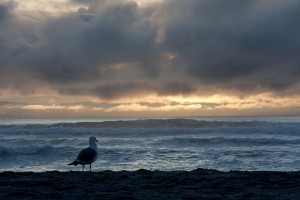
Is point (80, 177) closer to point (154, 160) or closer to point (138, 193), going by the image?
point (138, 193)

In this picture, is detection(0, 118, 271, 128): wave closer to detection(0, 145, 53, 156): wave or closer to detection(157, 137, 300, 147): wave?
detection(157, 137, 300, 147): wave

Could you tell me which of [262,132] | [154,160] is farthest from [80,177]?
[262,132]

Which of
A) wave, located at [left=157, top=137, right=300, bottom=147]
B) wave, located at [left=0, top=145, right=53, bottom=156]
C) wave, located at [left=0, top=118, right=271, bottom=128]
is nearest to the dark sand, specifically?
wave, located at [left=0, top=145, right=53, bottom=156]

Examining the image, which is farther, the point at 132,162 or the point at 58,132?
the point at 58,132

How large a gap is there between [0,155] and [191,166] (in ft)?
27.9

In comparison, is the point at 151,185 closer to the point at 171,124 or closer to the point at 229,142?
the point at 229,142

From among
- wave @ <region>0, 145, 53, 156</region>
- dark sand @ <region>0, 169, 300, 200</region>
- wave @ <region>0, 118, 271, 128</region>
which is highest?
wave @ <region>0, 118, 271, 128</region>

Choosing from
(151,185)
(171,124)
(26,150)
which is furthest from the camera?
(171,124)

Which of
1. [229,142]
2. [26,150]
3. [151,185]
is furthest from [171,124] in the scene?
[151,185]

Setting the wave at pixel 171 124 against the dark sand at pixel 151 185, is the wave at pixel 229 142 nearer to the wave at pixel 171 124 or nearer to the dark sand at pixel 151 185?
the wave at pixel 171 124

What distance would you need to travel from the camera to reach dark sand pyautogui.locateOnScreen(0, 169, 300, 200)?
7504mm

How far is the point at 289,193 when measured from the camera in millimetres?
7797

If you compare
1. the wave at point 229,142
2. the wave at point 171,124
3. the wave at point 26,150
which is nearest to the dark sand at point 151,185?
the wave at point 26,150

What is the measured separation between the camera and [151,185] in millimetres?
8727
